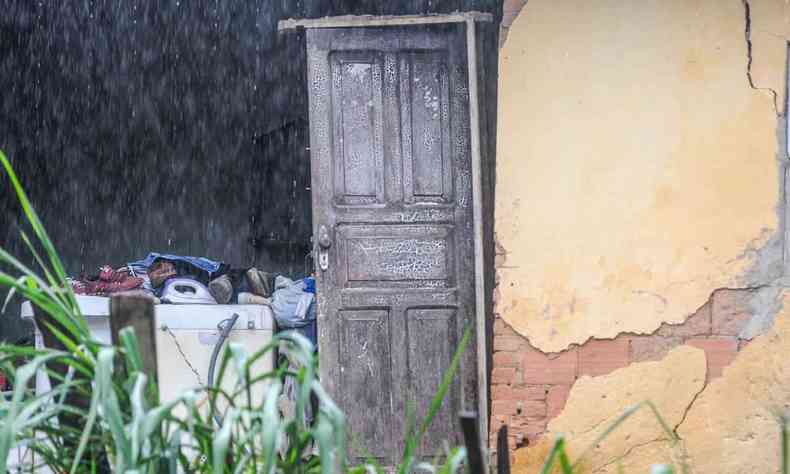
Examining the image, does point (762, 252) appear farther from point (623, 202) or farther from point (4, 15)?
point (4, 15)

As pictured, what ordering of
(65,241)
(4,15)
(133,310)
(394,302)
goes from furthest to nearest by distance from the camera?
1. (65,241)
2. (4,15)
3. (394,302)
4. (133,310)

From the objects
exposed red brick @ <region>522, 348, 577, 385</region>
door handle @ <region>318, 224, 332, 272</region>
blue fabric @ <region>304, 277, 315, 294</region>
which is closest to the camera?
exposed red brick @ <region>522, 348, 577, 385</region>

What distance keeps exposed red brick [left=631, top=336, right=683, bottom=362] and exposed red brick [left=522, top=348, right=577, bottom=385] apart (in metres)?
0.26

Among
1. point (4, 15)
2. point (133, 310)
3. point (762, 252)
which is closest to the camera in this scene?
point (133, 310)

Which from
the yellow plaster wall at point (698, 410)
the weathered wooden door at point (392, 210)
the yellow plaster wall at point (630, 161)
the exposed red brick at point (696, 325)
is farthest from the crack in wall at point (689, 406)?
the weathered wooden door at point (392, 210)

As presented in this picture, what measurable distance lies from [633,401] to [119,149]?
521cm

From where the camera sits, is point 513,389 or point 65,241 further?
point 65,241

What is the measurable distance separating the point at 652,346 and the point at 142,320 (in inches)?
123

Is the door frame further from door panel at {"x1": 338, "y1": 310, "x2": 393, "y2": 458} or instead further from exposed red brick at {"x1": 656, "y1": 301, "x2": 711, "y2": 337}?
exposed red brick at {"x1": 656, "y1": 301, "x2": 711, "y2": 337}

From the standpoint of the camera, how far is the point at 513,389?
189 inches

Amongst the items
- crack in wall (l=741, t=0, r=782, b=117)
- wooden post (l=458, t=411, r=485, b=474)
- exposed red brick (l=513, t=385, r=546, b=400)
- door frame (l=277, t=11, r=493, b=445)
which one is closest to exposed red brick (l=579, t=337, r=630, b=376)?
exposed red brick (l=513, t=385, r=546, b=400)

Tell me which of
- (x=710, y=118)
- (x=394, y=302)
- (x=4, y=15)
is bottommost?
(x=394, y=302)

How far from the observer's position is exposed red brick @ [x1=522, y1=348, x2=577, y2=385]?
475 centimetres

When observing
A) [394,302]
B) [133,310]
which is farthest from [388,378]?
[133,310]
